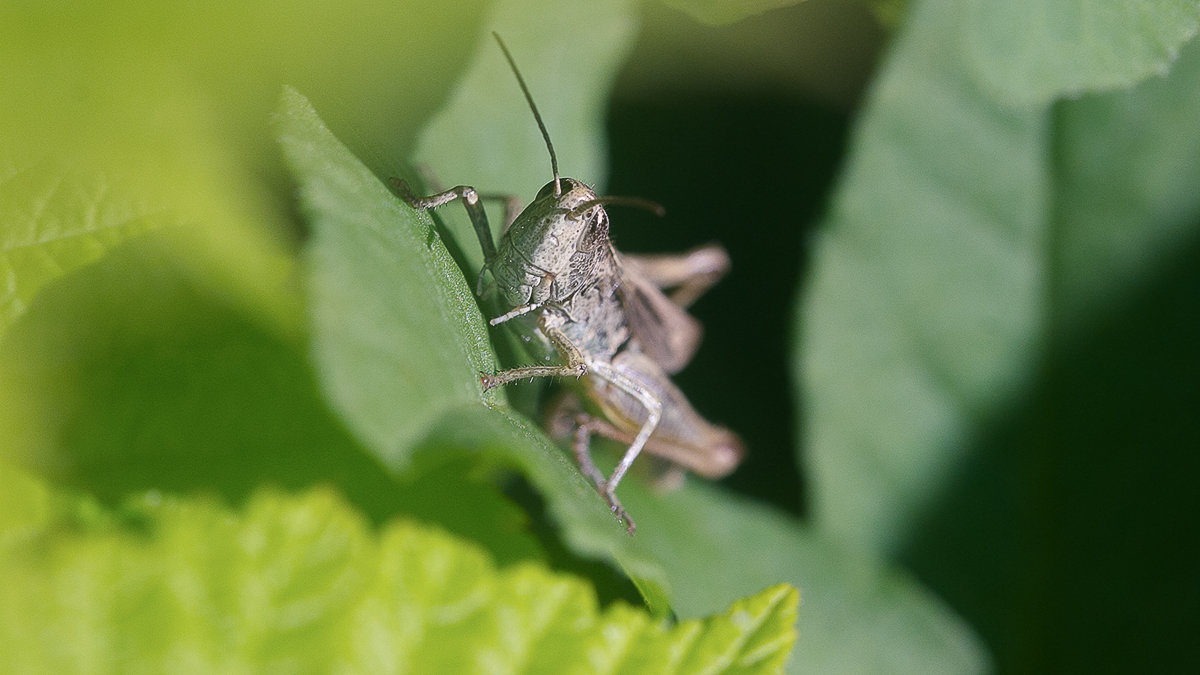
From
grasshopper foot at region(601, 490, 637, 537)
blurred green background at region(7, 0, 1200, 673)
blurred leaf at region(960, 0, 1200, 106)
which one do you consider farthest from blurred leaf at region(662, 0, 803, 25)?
grasshopper foot at region(601, 490, 637, 537)

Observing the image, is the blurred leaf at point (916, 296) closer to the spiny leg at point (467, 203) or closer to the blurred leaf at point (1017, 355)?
the blurred leaf at point (1017, 355)

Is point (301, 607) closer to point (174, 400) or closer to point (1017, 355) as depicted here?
point (174, 400)

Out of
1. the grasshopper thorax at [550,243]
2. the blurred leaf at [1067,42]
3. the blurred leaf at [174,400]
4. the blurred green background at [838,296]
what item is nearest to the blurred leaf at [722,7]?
the blurred green background at [838,296]

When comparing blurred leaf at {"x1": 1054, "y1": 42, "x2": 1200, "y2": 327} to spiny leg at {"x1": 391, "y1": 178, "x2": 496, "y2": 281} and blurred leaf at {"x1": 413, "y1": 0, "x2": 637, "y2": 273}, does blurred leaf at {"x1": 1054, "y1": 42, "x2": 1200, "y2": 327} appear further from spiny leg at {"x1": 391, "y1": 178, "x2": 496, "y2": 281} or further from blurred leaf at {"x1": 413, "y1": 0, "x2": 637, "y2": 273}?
spiny leg at {"x1": 391, "y1": 178, "x2": 496, "y2": 281}

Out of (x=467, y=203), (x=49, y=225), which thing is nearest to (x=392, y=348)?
(x=49, y=225)

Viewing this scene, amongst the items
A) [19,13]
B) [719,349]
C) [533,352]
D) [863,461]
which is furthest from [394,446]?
[719,349]
